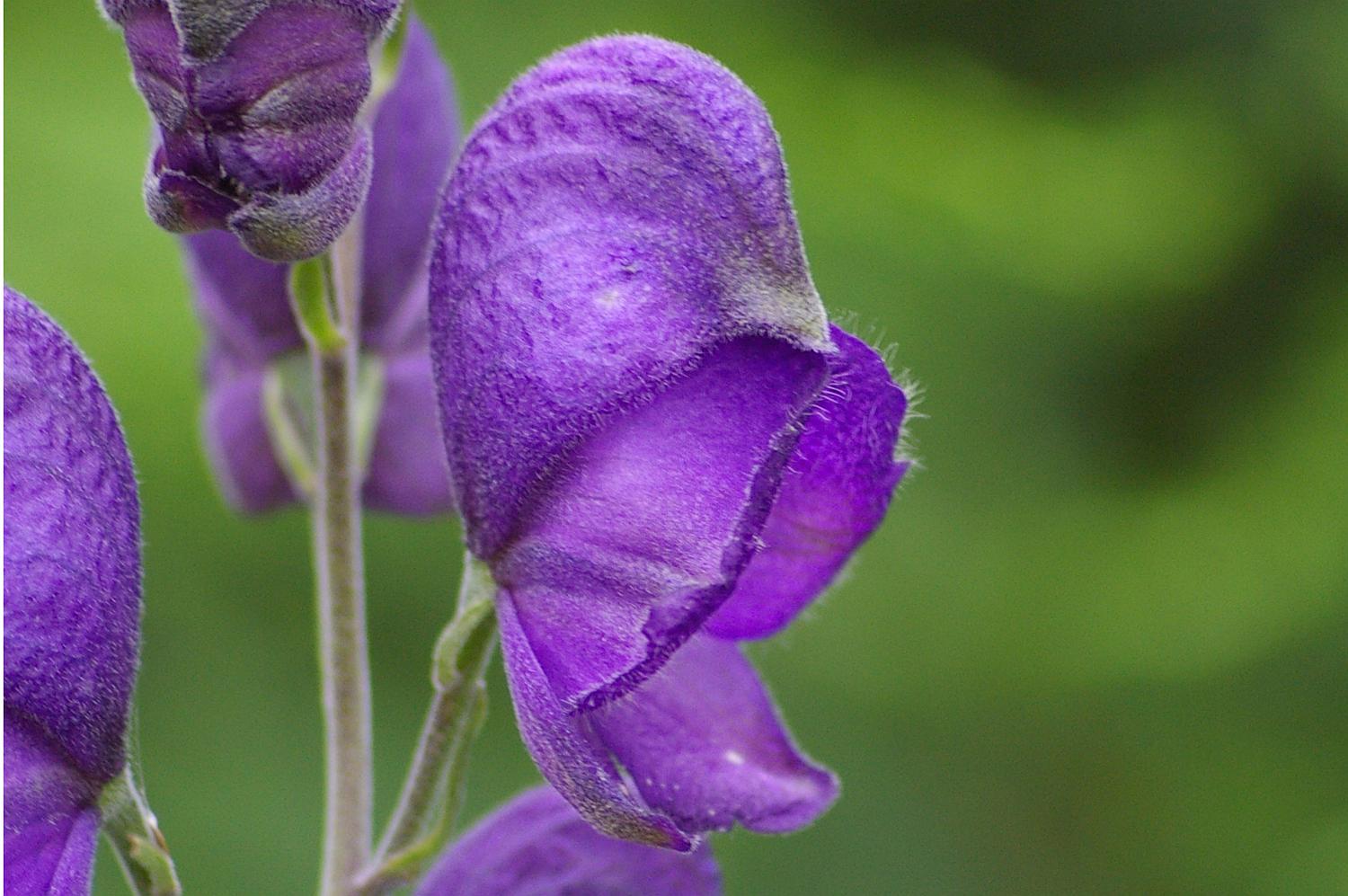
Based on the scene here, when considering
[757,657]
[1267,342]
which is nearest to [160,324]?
[757,657]

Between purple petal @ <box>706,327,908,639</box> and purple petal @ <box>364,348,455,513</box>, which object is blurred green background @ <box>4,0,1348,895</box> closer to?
purple petal @ <box>364,348,455,513</box>

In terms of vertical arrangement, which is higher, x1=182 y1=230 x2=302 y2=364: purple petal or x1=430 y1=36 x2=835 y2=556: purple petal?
x1=430 y1=36 x2=835 y2=556: purple petal

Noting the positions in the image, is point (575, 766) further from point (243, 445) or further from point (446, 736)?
point (243, 445)

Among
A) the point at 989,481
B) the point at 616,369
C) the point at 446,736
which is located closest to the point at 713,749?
the point at 446,736

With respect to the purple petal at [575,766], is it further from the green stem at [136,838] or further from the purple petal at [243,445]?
the purple petal at [243,445]

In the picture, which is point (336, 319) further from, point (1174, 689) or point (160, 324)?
point (1174, 689)

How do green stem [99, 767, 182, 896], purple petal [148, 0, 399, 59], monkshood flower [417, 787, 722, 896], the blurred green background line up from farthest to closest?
the blurred green background < monkshood flower [417, 787, 722, 896] < green stem [99, 767, 182, 896] < purple petal [148, 0, 399, 59]

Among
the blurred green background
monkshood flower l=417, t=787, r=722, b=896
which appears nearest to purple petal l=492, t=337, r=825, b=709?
monkshood flower l=417, t=787, r=722, b=896

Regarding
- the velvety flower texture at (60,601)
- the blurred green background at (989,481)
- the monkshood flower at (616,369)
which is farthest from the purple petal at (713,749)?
the blurred green background at (989,481)
